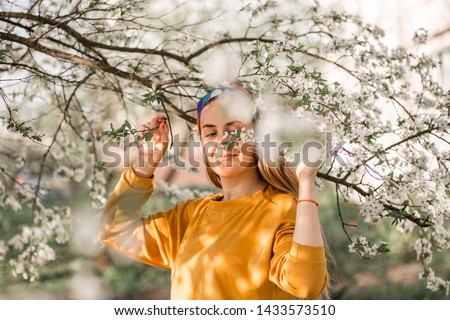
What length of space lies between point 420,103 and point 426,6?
2.89 meters

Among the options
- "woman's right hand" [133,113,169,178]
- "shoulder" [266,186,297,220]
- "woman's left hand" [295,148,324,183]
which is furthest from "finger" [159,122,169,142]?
"woman's left hand" [295,148,324,183]

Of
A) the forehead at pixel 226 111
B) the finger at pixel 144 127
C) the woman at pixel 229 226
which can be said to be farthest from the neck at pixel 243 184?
the finger at pixel 144 127

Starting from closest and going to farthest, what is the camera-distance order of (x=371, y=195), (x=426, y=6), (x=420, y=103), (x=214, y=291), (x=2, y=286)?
1. (x=214, y=291)
2. (x=371, y=195)
3. (x=420, y=103)
4. (x=426, y=6)
5. (x=2, y=286)

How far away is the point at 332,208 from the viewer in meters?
6.32

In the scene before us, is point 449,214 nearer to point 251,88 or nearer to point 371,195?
point 371,195

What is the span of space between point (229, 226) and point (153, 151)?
0.35 m

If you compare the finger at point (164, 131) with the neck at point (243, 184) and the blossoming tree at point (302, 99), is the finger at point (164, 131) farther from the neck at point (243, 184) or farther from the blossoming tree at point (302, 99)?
the neck at point (243, 184)

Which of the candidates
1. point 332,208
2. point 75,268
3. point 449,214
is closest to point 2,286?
point 75,268

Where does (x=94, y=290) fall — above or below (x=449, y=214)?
above

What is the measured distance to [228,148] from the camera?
5.74 feet

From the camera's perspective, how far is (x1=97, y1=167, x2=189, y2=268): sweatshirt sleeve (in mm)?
1847

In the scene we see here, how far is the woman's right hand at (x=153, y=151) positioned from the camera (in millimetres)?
1828

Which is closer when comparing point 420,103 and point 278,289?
point 278,289

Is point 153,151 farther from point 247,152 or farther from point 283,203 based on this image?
point 283,203
